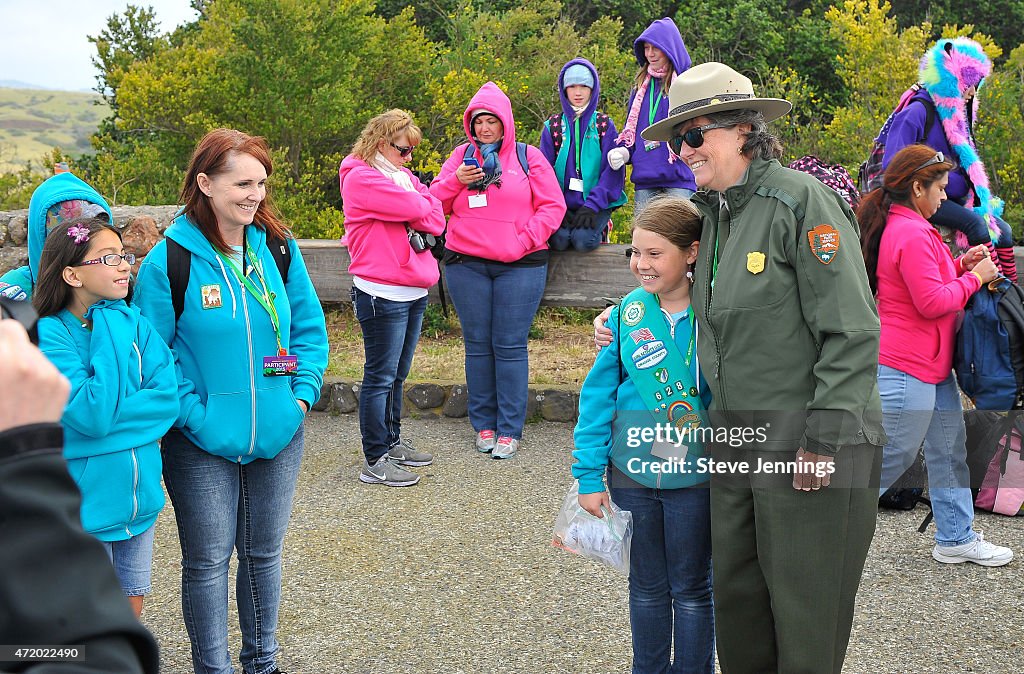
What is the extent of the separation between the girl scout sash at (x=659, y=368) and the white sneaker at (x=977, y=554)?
2.24 meters

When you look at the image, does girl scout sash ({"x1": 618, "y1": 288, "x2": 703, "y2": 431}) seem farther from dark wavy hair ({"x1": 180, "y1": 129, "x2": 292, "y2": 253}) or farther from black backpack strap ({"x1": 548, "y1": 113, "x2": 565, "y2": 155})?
black backpack strap ({"x1": 548, "y1": 113, "x2": 565, "y2": 155})

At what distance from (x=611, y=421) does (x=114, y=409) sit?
1.51 m

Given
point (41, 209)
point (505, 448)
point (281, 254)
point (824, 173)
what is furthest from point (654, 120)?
point (41, 209)

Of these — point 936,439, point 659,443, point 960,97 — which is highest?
point 960,97

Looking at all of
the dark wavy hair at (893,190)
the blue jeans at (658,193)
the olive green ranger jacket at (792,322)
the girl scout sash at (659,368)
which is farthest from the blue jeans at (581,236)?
the olive green ranger jacket at (792,322)

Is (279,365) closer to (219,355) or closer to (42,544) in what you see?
(219,355)

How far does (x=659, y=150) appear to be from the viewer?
632 centimetres

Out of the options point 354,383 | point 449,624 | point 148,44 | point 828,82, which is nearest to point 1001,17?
point 828,82

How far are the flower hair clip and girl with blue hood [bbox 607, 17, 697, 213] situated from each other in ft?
12.7

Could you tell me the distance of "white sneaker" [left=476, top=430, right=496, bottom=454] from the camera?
6309 millimetres

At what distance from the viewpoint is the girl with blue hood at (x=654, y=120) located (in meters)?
6.36

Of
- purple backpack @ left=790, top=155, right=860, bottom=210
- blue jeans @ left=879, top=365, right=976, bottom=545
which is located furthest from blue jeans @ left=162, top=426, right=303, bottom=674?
blue jeans @ left=879, top=365, right=976, bottom=545

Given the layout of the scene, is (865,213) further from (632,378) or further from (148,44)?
(148,44)

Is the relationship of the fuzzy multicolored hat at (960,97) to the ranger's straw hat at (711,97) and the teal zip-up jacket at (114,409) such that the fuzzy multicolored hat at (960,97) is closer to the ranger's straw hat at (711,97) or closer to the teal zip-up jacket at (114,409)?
the ranger's straw hat at (711,97)
